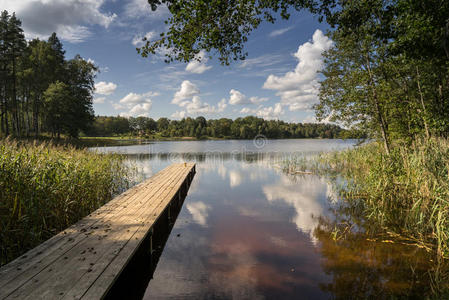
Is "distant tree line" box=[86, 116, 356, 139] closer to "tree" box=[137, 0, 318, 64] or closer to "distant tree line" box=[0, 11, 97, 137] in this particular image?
"distant tree line" box=[0, 11, 97, 137]

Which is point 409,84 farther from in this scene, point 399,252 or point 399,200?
point 399,252

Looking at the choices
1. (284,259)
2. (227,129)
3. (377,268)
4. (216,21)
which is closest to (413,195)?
(377,268)

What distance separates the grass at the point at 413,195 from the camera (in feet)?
14.9

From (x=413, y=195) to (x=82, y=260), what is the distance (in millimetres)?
7121

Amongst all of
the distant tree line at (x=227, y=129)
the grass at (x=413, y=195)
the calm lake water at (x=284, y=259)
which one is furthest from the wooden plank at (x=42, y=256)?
the distant tree line at (x=227, y=129)

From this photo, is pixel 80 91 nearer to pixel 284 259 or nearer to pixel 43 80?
pixel 43 80

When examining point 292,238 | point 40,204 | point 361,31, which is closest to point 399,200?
point 292,238

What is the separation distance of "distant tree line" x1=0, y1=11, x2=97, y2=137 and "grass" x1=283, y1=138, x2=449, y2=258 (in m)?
31.7

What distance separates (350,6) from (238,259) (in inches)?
271

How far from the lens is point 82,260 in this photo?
9.65 feet

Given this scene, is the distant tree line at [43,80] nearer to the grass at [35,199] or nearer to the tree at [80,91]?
the tree at [80,91]

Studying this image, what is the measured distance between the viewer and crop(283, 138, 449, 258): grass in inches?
178

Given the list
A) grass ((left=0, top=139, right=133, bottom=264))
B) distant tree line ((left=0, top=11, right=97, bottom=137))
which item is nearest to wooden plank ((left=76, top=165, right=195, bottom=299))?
grass ((left=0, top=139, right=133, bottom=264))

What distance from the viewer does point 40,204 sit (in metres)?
4.56
